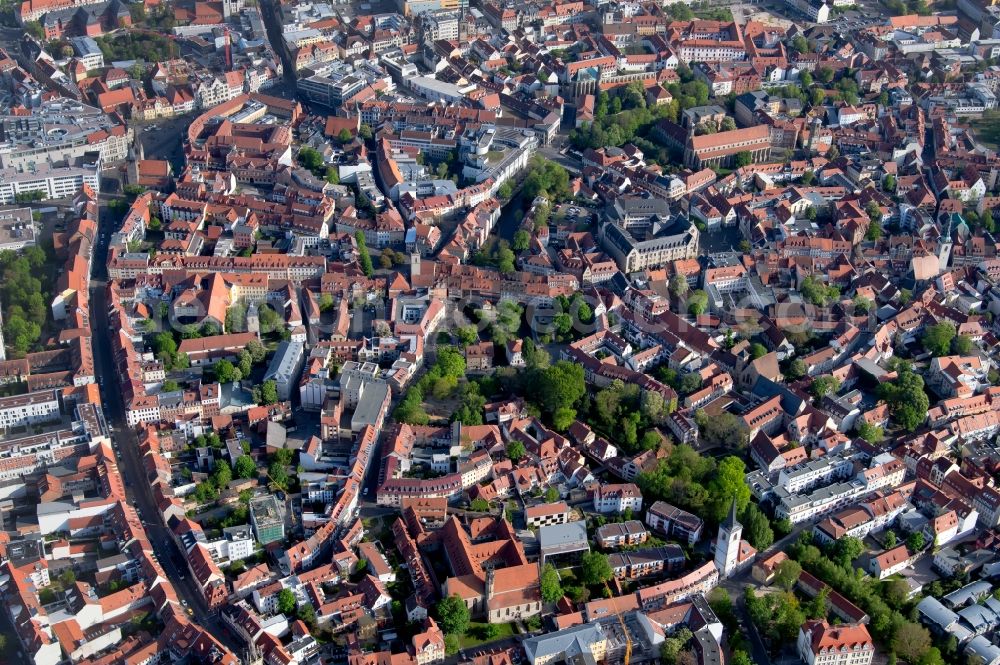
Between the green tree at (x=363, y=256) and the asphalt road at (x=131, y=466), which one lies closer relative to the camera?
the asphalt road at (x=131, y=466)

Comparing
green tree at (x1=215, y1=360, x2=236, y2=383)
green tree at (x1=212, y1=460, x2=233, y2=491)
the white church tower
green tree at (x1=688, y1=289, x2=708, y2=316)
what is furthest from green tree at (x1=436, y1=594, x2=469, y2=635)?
green tree at (x1=688, y1=289, x2=708, y2=316)

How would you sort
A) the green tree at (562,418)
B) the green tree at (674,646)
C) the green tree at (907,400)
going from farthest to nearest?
the green tree at (907,400) → the green tree at (562,418) → the green tree at (674,646)

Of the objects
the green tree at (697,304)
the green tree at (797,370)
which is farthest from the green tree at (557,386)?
the green tree at (797,370)

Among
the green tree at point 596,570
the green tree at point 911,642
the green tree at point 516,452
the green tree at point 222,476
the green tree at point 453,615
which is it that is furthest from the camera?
the green tree at point 516,452

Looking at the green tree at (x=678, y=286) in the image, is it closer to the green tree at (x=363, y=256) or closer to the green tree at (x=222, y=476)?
the green tree at (x=363, y=256)

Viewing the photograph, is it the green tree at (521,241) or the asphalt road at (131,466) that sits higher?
the green tree at (521,241)

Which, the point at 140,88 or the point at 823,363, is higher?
the point at 140,88

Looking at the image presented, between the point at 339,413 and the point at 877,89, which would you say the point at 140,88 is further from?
the point at 877,89

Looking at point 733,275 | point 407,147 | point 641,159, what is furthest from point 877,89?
point 407,147
